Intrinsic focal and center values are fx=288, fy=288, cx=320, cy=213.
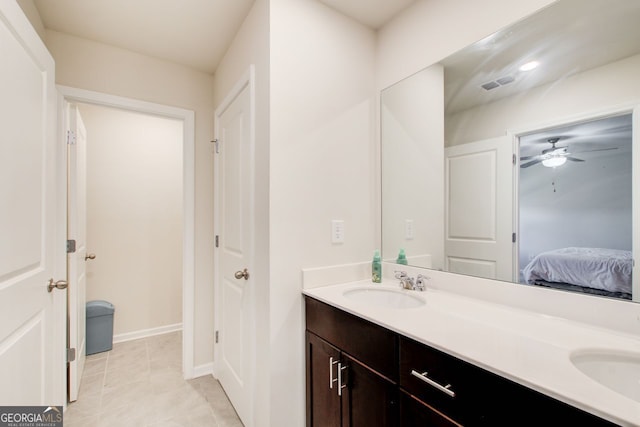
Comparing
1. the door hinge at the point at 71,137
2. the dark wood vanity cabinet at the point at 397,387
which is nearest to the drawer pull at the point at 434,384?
the dark wood vanity cabinet at the point at 397,387

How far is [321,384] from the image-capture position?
1.37 m

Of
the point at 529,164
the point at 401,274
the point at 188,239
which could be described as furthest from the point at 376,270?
the point at 188,239

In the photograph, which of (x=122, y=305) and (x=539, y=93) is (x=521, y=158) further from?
(x=122, y=305)

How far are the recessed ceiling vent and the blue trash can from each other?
3322 millimetres

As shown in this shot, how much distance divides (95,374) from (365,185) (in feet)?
8.40

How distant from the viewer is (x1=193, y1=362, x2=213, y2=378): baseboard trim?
2289mm

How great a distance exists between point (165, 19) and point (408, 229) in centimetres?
195

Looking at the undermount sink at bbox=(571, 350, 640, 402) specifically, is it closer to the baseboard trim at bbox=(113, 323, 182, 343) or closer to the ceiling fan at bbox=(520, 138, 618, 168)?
the ceiling fan at bbox=(520, 138, 618, 168)

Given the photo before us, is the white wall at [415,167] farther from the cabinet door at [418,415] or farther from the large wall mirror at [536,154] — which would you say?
the cabinet door at [418,415]

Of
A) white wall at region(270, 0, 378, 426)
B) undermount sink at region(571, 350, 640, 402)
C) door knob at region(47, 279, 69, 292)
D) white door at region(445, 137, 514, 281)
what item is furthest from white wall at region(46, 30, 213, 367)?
undermount sink at region(571, 350, 640, 402)

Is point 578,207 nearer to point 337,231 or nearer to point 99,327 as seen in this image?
point 337,231

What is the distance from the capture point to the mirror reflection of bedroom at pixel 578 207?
957mm

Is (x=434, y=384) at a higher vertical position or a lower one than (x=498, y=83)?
lower

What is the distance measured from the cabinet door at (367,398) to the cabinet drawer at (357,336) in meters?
0.03
